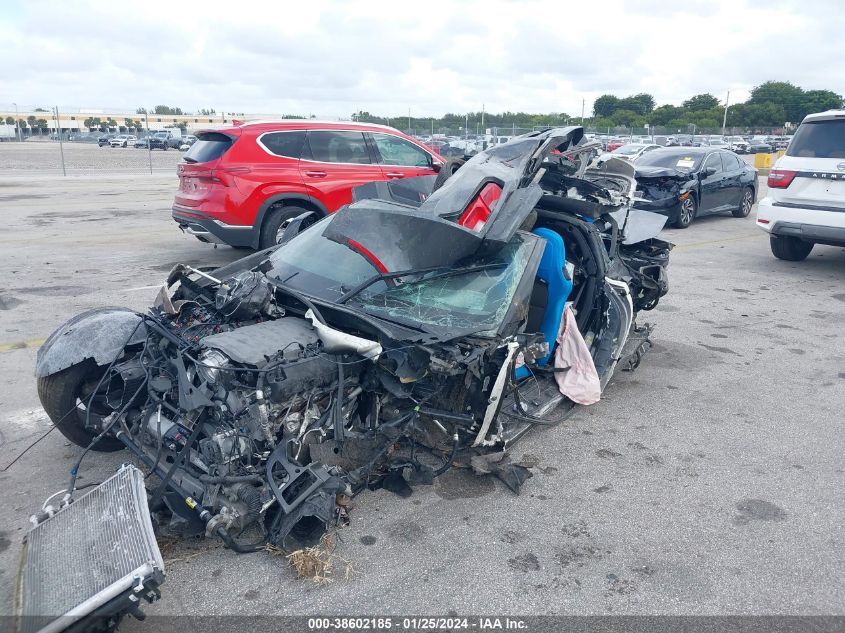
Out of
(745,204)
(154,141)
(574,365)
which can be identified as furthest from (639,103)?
(574,365)

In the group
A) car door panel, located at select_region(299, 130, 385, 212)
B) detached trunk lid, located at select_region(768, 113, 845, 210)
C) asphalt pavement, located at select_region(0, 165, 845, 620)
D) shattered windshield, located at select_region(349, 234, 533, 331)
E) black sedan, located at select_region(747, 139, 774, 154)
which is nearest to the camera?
asphalt pavement, located at select_region(0, 165, 845, 620)

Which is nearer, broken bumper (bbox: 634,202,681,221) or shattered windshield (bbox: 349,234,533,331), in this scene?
shattered windshield (bbox: 349,234,533,331)

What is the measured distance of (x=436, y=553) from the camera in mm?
3283

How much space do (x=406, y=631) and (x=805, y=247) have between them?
33.3 ft

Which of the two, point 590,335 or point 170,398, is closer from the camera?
point 170,398

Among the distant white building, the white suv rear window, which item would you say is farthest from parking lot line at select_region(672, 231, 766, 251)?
the distant white building

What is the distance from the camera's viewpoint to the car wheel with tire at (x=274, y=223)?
9094mm

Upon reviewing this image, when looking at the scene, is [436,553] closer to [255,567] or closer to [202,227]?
[255,567]

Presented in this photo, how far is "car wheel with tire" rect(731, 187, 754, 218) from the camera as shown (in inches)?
601

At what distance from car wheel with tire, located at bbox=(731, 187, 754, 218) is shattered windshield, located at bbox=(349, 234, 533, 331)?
43.2ft

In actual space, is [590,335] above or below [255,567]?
above

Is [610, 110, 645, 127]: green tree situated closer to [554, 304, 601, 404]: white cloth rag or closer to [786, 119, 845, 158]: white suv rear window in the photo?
[786, 119, 845, 158]: white suv rear window

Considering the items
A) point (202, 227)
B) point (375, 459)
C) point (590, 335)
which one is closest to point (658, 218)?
point (590, 335)

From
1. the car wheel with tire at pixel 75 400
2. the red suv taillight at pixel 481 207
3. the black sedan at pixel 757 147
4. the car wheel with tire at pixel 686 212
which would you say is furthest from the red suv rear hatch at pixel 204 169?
the black sedan at pixel 757 147
